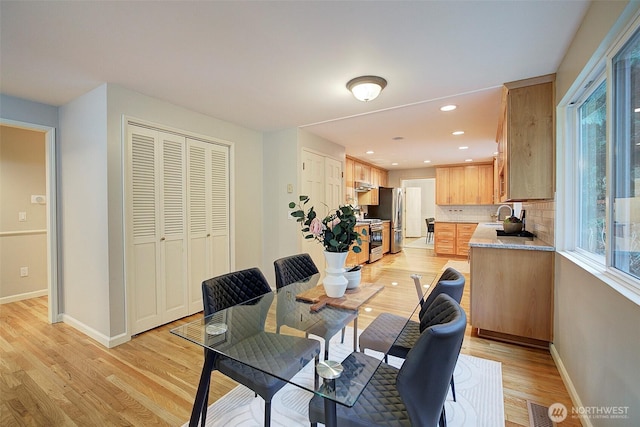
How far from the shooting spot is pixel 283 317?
169 centimetres

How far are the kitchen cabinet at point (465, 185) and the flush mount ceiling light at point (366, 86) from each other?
5.21 meters

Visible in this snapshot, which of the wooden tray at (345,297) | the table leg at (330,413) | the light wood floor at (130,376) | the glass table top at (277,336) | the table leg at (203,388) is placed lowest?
the light wood floor at (130,376)

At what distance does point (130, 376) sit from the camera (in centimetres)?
209

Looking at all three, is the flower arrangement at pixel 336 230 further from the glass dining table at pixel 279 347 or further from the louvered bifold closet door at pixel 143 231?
the louvered bifold closet door at pixel 143 231

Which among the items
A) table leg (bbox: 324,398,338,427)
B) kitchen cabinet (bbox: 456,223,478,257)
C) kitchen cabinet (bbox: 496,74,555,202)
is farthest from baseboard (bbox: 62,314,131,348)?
kitchen cabinet (bbox: 456,223,478,257)

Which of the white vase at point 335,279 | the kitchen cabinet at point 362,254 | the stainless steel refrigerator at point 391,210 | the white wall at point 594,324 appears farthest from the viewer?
the stainless steel refrigerator at point 391,210

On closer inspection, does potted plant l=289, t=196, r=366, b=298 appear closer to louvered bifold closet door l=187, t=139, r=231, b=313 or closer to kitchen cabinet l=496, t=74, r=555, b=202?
kitchen cabinet l=496, t=74, r=555, b=202

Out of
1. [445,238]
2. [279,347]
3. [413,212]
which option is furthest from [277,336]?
[413,212]

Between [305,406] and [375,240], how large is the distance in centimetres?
Result: 460

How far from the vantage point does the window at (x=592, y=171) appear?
167 cm

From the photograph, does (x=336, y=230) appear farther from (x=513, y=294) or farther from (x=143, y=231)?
(x=143, y=231)

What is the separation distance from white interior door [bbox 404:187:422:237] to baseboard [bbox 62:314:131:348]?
9.67 metres

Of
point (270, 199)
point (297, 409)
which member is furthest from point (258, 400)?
point (270, 199)
